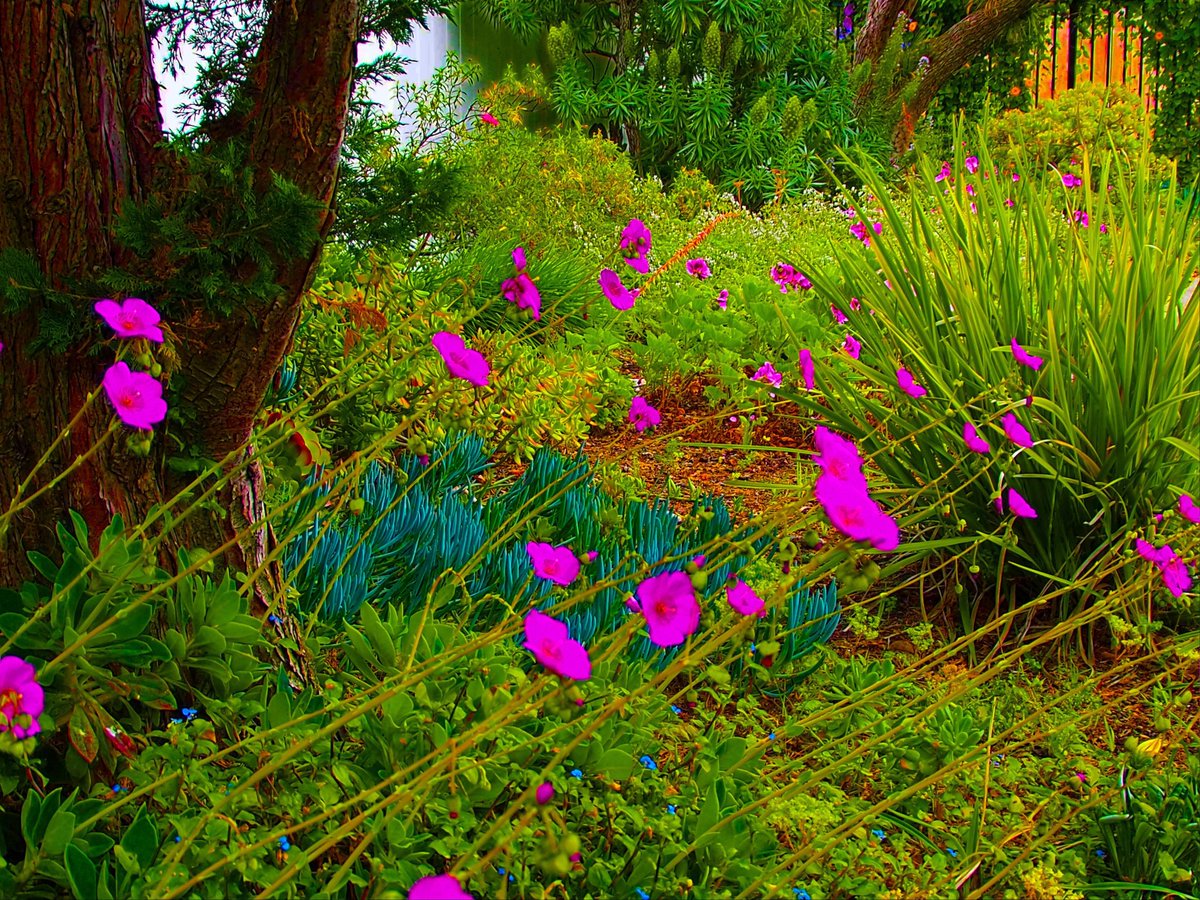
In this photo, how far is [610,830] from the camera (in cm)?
150

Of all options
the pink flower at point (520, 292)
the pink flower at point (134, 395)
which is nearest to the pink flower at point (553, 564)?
the pink flower at point (520, 292)

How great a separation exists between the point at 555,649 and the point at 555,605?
411 mm

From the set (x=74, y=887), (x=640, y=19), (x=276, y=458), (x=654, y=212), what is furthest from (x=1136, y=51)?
(x=74, y=887)

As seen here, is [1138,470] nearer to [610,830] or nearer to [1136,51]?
[610,830]

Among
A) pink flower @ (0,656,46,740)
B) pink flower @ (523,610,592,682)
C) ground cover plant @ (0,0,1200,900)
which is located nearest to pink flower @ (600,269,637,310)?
ground cover plant @ (0,0,1200,900)

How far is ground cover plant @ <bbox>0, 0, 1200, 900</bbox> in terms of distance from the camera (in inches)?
48.4

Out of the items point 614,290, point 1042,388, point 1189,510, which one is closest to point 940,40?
point 1042,388

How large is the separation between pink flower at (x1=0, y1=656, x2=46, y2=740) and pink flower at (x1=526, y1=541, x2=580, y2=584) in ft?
1.69

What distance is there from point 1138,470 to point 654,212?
477 cm

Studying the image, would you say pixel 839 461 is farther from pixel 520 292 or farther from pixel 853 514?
pixel 520 292

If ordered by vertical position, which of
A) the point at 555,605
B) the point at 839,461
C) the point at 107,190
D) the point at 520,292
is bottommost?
the point at 555,605

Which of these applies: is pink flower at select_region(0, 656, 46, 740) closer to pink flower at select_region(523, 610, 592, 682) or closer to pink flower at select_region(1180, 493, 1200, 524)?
pink flower at select_region(523, 610, 592, 682)

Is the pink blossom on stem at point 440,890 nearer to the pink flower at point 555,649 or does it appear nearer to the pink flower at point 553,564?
the pink flower at point 555,649

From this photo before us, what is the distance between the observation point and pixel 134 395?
1.13 m
